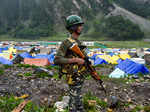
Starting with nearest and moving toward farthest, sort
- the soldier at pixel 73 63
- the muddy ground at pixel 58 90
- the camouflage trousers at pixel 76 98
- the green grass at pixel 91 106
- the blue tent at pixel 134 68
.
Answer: the soldier at pixel 73 63 → the camouflage trousers at pixel 76 98 → the green grass at pixel 91 106 → the muddy ground at pixel 58 90 → the blue tent at pixel 134 68

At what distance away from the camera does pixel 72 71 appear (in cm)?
296

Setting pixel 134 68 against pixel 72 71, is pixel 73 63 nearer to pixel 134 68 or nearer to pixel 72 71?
pixel 72 71

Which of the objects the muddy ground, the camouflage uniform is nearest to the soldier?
the camouflage uniform

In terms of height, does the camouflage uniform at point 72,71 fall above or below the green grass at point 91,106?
above

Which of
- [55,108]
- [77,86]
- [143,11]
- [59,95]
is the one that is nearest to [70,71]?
[77,86]

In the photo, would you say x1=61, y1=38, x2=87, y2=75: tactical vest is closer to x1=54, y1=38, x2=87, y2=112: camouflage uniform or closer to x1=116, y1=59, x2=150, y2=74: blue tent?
x1=54, y1=38, x2=87, y2=112: camouflage uniform

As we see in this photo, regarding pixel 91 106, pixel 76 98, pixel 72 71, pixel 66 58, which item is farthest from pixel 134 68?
pixel 66 58

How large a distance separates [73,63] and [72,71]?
15 cm

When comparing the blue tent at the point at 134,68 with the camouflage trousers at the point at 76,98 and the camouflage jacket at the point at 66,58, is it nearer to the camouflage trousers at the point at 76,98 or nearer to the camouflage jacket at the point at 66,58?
the camouflage trousers at the point at 76,98

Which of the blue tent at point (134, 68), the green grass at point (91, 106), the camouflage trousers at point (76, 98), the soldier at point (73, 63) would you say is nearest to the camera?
the soldier at point (73, 63)

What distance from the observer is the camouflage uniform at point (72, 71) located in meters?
2.93

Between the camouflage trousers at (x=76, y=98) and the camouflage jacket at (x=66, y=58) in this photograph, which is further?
the camouflage trousers at (x=76, y=98)

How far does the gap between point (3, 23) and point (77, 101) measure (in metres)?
95.7

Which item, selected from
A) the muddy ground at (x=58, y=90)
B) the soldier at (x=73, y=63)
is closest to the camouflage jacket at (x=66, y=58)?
the soldier at (x=73, y=63)
